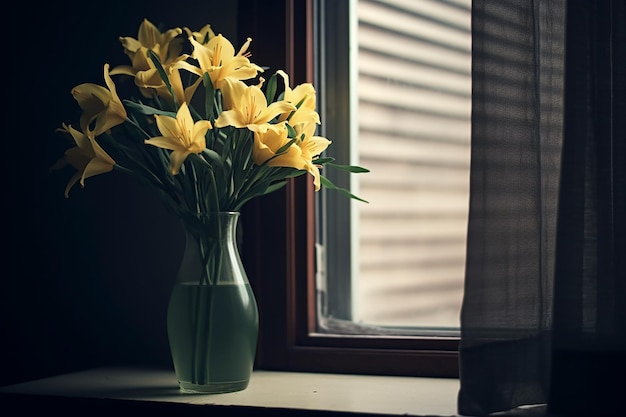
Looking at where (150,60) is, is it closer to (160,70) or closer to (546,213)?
(160,70)

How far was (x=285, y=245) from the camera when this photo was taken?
1.47 m

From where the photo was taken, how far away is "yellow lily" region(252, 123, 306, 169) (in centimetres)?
124

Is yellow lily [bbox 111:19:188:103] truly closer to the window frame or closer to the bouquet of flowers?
the bouquet of flowers

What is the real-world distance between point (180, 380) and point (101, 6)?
32.7 inches

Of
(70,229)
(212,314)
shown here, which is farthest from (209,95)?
(70,229)

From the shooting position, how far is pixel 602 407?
42.0 inches

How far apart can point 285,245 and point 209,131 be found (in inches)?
10.7

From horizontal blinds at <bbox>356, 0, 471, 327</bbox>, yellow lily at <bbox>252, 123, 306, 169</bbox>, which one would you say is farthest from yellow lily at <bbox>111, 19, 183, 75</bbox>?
horizontal blinds at <bbox>356, 0, 471, 327</bbox>

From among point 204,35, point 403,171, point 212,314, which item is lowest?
point 212,314

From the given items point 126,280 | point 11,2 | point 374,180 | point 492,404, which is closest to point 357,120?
point 374,180

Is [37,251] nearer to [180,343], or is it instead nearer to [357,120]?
[180,343]

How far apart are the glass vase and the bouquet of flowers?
0.16 feet

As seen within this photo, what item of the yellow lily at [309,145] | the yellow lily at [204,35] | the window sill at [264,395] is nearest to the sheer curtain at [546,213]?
the window sill at [264,395]

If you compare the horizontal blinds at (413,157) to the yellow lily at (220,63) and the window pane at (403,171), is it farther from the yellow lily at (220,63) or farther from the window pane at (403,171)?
the yellow lily at (220,63)
